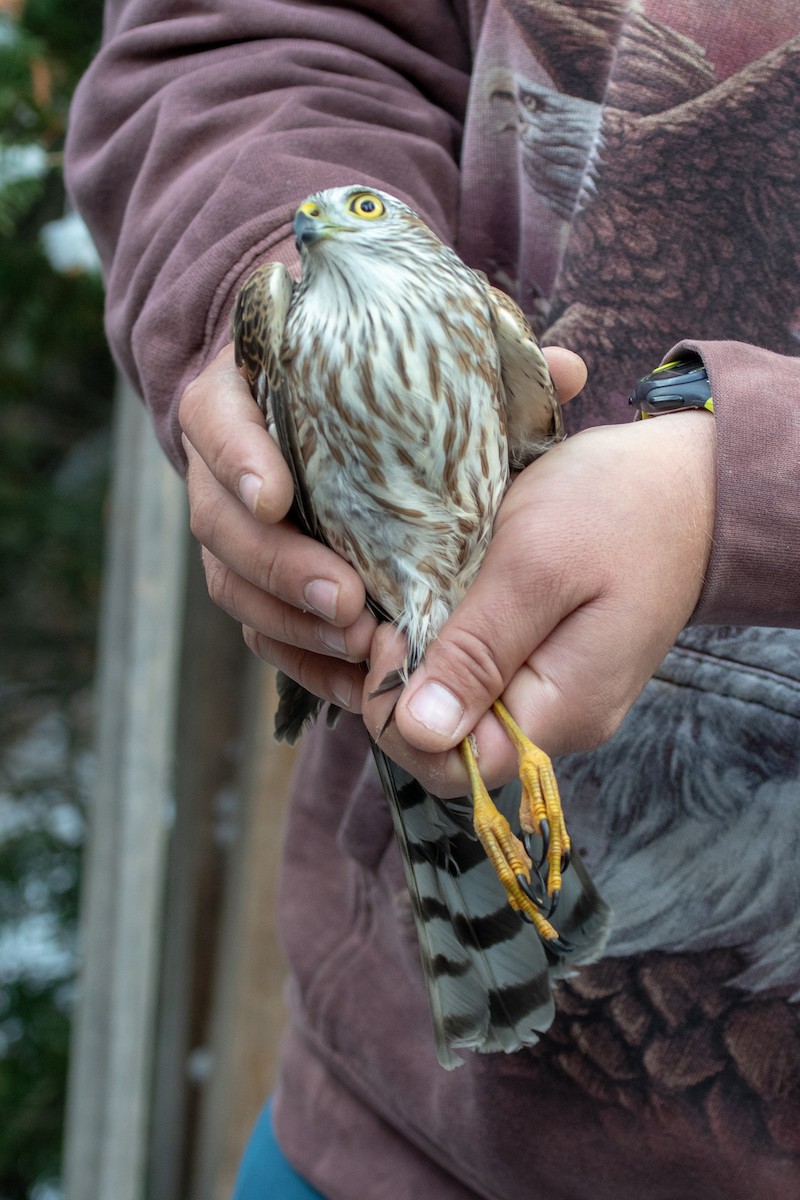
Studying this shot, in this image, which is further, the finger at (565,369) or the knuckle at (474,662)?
the finger at (565,369)

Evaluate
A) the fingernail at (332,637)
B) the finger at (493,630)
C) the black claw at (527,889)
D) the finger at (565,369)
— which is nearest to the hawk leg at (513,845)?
the black claw at (527,889)

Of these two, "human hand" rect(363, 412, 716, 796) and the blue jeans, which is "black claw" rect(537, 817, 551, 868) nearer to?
"human hand" rect(363, 412, 716, 796)

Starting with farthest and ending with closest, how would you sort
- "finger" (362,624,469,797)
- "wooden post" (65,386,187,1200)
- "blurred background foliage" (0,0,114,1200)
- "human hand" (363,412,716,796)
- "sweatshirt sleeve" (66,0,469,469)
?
"blurred background foliage" (0,0,114,1200) < "wooden post" (65,386,187,1200) < "sweatshirt sleeve" (66,0,469,469) < "finger" (362,624,469,797) < "human hand" (363,412,716,796)

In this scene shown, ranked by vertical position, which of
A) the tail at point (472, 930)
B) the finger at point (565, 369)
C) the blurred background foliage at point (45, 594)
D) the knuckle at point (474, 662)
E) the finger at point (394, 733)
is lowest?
the blurred background foliage at point (45, 594)

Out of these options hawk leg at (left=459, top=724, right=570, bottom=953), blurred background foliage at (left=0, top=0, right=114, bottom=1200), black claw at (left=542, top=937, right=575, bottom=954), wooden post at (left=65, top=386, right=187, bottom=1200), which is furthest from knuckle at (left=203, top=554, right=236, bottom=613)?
blurred background foliage at (left=0, top=0, right=114, bottom=1200)

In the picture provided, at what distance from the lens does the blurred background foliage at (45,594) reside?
10.5 ft

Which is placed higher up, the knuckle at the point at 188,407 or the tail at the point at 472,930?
the knuckle at the point at 188,407

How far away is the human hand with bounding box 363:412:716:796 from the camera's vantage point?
3.51 feet

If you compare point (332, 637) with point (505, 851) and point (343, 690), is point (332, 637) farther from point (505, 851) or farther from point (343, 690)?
point (505, 851)

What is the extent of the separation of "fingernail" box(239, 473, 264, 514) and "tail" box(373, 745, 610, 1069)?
0.44 meters

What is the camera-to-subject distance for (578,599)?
107 centimetres

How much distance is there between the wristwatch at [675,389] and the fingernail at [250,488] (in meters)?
0.43

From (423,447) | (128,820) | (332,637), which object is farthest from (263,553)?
(128,820)

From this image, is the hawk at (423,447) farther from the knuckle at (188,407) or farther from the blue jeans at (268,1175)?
the blue jeans at (268,1175)
